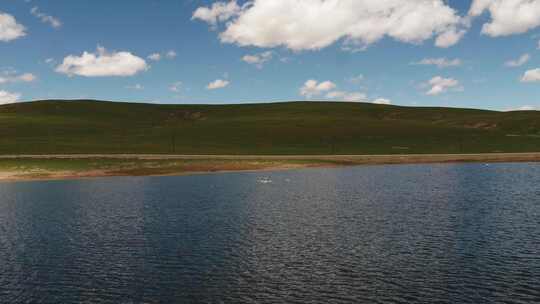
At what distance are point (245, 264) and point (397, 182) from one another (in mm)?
58775

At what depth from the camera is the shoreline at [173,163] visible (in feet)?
371

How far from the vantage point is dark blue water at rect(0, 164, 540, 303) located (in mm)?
29328

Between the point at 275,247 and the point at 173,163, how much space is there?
305ft

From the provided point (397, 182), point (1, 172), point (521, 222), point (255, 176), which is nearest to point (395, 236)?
point (521, 222)

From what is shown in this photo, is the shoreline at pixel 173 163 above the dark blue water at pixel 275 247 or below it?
above

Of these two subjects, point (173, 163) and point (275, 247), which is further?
point (173, 163)

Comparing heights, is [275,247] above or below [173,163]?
below

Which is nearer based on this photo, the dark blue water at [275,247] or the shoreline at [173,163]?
the dark blue water at [275,247]

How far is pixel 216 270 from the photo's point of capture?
1329 inches

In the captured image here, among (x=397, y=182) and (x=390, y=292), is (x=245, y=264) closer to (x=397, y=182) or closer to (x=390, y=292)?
(x=390, y=292)

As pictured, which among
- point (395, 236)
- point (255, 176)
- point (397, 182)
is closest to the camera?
point (395, 236)

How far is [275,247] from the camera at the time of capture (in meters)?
39.7

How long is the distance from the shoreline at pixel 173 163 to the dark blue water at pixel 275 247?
39.6 m

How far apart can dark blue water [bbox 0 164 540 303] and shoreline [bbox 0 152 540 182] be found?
3960cm
